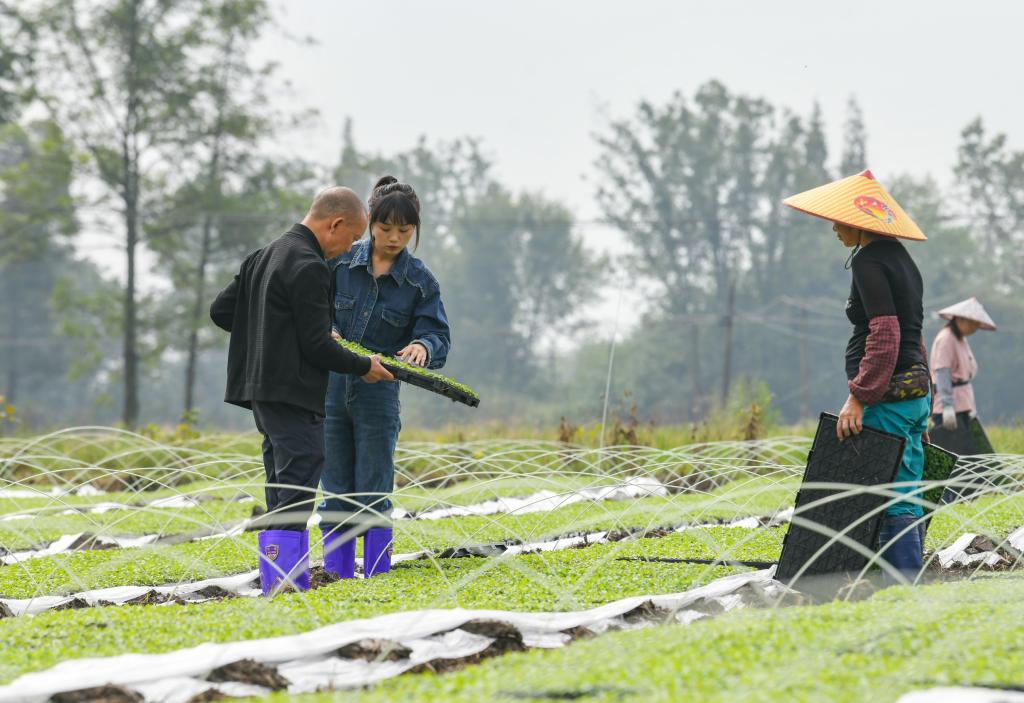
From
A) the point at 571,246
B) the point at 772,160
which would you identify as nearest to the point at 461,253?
the point at 571,246

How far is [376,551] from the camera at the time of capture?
13.2 feet

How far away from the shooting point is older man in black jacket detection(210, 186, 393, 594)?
3527mm

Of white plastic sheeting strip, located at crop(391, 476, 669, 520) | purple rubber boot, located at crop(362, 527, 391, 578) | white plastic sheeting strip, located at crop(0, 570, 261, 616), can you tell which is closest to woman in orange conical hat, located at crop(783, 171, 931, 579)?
purple rubber boot, located at crop(362, 527, 391, 578)

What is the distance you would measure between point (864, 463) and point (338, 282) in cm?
200

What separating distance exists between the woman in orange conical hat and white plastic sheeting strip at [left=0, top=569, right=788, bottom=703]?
1.09 m

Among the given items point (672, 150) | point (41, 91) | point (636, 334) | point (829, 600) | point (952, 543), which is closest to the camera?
point (829, 600)

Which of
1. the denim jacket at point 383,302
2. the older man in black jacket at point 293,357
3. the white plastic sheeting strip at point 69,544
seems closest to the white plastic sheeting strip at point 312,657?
the older man in black jacket at point 293,357

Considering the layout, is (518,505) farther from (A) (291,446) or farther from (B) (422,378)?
(A) (291,446)

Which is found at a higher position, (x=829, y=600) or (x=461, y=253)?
(x=461, y=253)

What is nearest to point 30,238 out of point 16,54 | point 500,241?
point 16,54

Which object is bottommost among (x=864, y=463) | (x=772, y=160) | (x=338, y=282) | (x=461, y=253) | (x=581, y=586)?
(x=581, y=586)

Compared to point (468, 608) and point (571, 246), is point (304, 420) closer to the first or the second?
point (468, 608)

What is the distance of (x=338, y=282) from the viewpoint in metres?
4.10

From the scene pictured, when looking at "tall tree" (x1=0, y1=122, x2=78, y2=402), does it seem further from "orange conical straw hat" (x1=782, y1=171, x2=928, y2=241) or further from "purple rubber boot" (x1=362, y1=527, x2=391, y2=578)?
"orange conical straw hat" (x1=782, y1=171, x2=928, y2=241)
